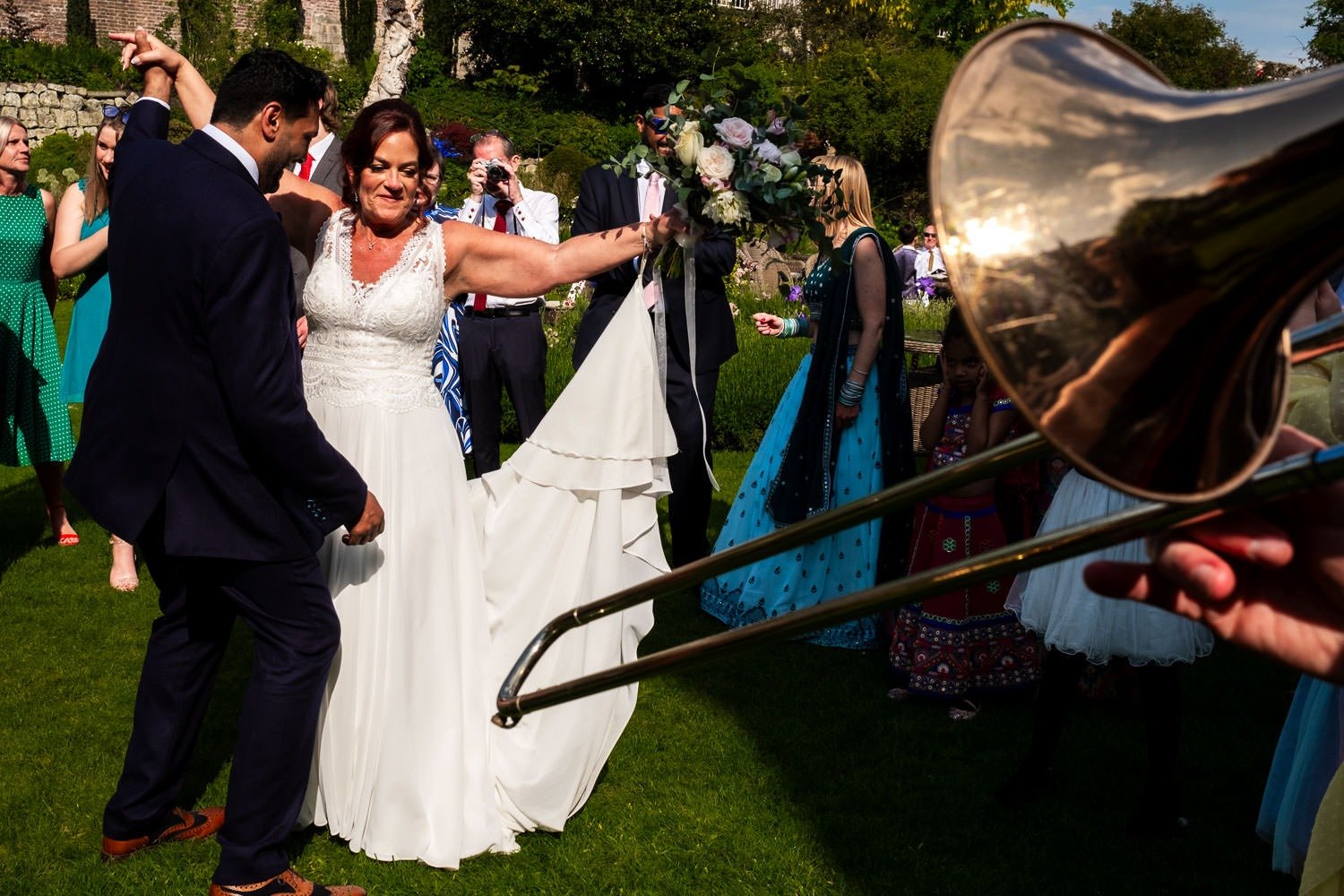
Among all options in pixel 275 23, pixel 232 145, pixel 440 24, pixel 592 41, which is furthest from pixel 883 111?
pixel 232 145

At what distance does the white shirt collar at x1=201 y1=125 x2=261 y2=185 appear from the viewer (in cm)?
319

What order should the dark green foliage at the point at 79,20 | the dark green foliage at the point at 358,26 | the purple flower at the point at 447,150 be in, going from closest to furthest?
the purple flower at the point at 447,150, the dark green foliage at the point at 79,20, the dark green foliage at the point at 358,26

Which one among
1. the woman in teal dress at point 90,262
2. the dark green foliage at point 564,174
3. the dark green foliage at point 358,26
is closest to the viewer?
the woman in teal dress at point 90,262

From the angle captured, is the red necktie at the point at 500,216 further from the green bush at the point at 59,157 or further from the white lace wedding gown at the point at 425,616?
the green bush at the point at 59,157

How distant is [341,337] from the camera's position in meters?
3.89

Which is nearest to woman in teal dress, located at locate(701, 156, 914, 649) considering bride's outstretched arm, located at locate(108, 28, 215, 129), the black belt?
the black belt

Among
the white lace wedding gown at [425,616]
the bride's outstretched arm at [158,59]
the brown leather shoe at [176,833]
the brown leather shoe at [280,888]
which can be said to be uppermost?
the bride's outstretched arm at [158,59]

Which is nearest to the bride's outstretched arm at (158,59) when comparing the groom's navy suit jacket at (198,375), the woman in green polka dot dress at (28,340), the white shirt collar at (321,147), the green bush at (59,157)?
the groom's navy suit jacket at (198,375)

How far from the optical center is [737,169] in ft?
12.0

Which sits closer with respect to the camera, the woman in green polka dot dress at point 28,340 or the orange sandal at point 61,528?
the woman in green polka dot dress at point 28,340

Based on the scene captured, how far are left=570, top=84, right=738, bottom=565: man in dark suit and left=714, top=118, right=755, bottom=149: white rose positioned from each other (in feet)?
8.82

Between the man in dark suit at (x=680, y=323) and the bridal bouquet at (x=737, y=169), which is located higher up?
the bridal bouquet at (x=737, y=169)

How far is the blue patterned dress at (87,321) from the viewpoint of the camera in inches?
262

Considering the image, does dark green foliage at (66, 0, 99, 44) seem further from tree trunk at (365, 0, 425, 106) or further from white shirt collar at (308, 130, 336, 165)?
white shirt collar at (308, 130, 336, 165)
